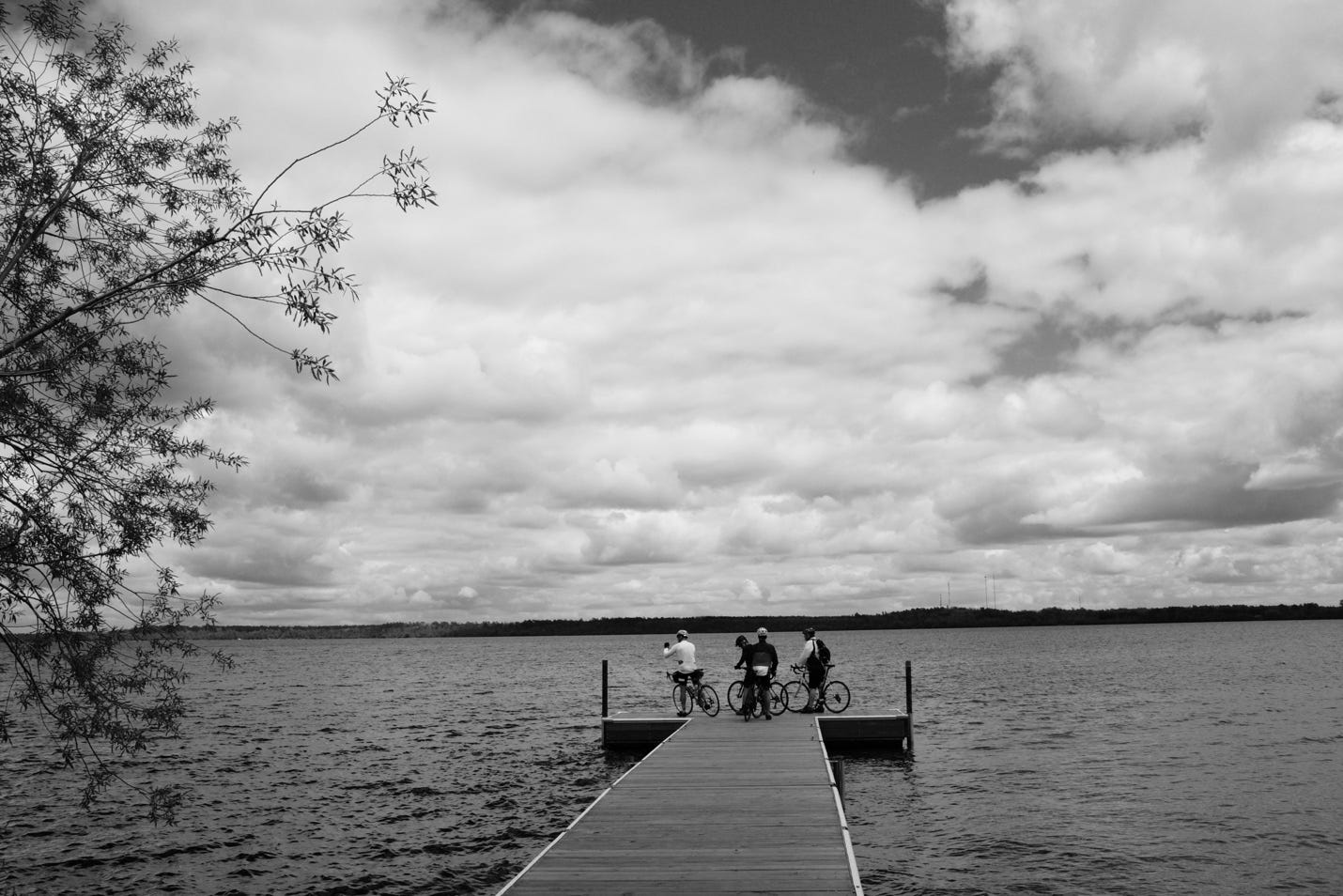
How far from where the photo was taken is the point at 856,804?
24672mm

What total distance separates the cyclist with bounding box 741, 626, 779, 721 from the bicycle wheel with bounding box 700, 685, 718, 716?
87.8 inches

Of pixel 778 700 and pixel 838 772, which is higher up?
pixel 778 700

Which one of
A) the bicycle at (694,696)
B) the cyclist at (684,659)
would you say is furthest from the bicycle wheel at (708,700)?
the cyclist at (684,659)

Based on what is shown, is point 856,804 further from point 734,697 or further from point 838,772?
point 734,697

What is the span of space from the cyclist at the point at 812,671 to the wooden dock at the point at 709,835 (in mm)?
6618

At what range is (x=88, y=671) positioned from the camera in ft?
31.0

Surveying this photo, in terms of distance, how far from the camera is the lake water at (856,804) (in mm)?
18953

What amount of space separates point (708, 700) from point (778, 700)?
85.4 inches

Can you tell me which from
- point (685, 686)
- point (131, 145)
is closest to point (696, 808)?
point (131, 145)

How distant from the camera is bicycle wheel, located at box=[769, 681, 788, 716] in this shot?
96.6ft

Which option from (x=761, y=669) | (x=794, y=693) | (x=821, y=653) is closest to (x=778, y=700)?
(x=794, y=693)

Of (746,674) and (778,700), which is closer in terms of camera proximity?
(746,674)

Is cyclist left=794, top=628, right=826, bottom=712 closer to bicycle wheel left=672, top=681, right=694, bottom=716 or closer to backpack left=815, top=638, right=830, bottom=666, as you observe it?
backpack left=815, top=638, right=830, bottom=666

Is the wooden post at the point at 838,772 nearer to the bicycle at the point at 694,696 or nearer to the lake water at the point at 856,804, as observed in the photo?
the lake water at the point at 856,804
